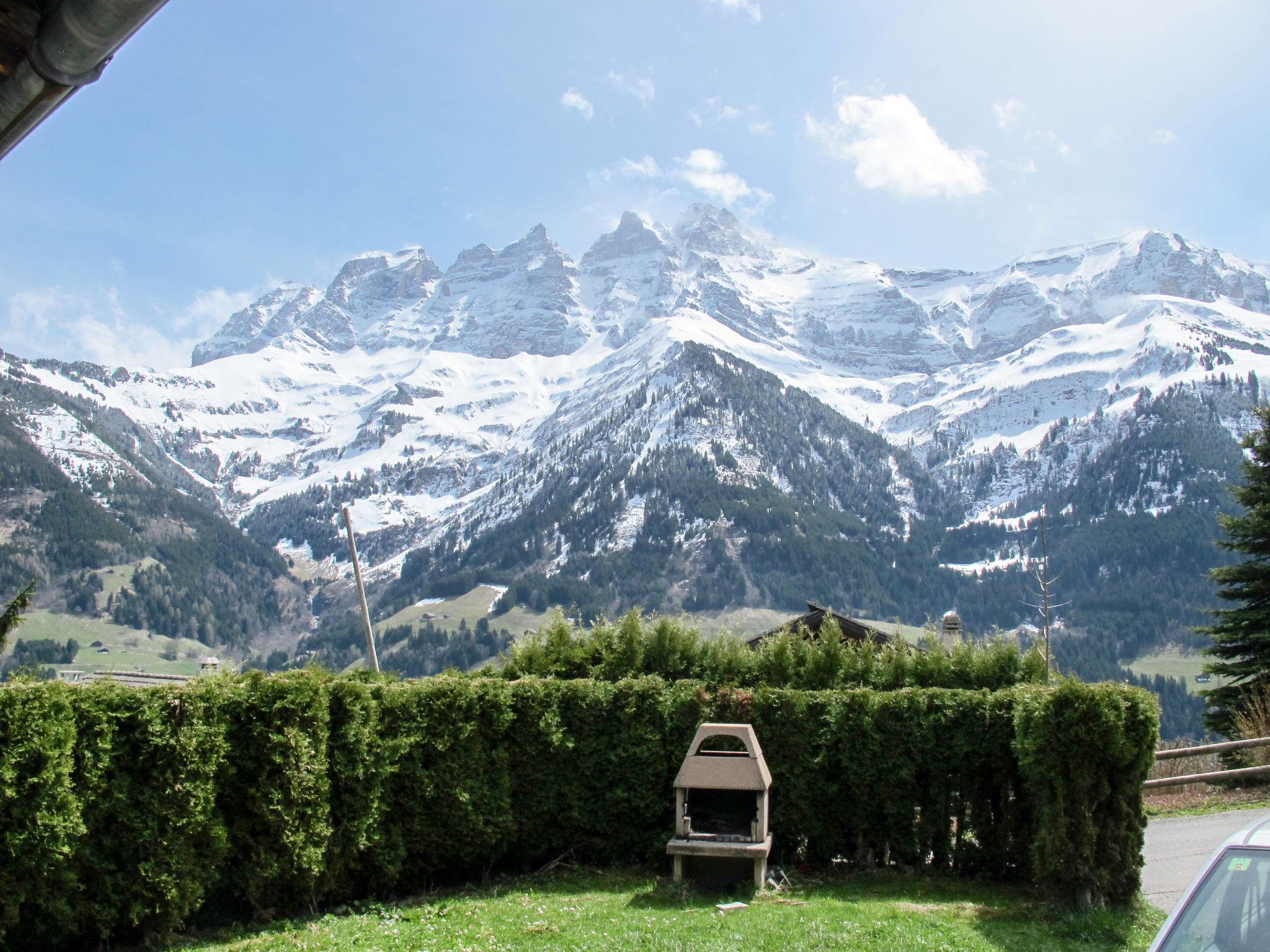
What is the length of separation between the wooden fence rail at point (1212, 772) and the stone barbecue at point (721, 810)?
30.9ft

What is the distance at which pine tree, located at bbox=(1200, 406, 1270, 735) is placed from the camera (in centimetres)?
2402

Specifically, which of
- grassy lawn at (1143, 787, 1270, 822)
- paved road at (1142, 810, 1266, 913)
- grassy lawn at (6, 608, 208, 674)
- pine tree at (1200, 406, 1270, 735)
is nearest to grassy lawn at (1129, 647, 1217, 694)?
pine tree at (1200, 406, 1270, 735)

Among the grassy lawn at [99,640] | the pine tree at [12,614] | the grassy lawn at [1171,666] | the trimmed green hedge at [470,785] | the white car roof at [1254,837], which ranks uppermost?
the pine tree at [12,614]

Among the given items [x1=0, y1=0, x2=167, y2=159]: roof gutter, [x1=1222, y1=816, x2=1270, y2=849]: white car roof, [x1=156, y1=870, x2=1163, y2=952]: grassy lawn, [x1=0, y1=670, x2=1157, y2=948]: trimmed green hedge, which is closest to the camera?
[x1=0, y1=0, x2=167, y2=159]: roof gutter

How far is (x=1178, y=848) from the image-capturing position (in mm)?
13969

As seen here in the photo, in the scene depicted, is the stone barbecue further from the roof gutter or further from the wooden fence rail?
the roof gutter

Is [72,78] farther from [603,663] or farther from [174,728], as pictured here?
[603,663]

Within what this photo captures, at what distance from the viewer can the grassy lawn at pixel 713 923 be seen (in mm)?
8922

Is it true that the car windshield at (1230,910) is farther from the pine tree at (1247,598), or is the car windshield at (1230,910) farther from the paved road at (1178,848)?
the pine tree at (1247,598)

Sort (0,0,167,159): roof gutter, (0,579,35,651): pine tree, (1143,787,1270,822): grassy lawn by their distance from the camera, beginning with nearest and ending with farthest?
(0,0,167,159): roof gutter
(0,579,35,651): pine tree
(1143,787,1270,822): grassy lawn

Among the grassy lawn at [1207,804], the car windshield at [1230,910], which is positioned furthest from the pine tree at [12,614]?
the grassy lawn at [1207,804]

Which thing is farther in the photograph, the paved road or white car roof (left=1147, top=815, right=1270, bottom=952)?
the paved road

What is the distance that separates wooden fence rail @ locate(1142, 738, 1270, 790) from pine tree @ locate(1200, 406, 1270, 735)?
6270 millimetres

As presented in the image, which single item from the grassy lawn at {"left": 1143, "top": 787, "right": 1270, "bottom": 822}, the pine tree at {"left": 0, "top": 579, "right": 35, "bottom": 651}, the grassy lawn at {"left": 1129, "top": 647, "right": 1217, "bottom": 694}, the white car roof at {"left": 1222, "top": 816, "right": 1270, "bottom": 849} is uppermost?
the pine tree at {"left": 0, "top": 579, "right": 35, "bottom": 651}
